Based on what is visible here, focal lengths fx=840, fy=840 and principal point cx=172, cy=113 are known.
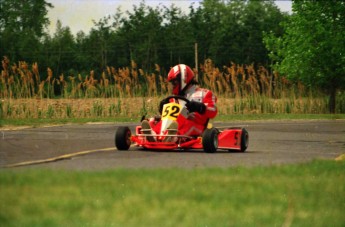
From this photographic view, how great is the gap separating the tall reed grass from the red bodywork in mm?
8174

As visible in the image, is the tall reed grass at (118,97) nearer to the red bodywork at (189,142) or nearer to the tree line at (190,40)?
the tree line at (190,40)

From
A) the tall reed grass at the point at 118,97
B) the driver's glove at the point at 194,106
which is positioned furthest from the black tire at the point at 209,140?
the tall reed grass at the point at 118,97

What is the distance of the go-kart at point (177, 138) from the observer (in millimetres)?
12250

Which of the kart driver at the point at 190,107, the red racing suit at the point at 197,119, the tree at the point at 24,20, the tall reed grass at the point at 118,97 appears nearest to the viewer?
the tree at the point at 24,20

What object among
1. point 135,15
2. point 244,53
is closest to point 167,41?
point 244,53

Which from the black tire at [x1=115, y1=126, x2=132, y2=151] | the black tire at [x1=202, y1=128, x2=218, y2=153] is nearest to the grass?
the black tire at [x1=202, y1=128, x2=218, y2=153]

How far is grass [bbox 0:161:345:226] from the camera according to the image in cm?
563

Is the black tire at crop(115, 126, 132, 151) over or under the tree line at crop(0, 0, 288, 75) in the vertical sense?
under

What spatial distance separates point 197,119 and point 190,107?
494 mm

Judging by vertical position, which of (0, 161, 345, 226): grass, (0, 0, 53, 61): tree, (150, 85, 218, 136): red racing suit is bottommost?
(0, 161, 345, 226): grass

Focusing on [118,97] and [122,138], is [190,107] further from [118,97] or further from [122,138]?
[118,97]

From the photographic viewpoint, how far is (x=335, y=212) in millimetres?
6250

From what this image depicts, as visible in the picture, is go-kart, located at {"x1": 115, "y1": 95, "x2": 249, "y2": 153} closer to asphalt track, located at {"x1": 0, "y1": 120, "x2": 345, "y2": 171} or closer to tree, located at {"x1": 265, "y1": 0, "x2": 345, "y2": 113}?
asphalt track, located at {"x1": 0, "y1": 120, "x2": 345, "y2": 171}

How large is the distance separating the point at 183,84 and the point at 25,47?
4.09m
